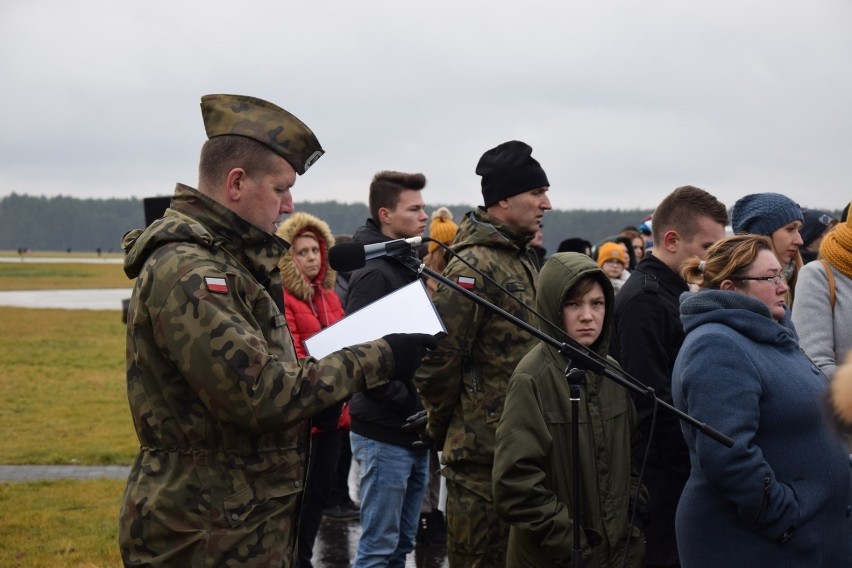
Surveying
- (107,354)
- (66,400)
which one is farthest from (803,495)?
(107,354)

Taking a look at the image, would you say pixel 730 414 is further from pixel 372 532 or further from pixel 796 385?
pixel 372 532

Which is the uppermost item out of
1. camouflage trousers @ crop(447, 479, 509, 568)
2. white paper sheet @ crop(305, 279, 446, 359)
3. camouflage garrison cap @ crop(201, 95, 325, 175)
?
camouflage garrison cap @ crop(201, 95, 325, 175)

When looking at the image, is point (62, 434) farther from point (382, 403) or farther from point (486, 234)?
point (486, 234)

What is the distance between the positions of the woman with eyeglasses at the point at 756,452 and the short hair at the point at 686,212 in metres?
1.20

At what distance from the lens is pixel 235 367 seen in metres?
2.86

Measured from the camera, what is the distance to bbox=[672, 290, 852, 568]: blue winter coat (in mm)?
3684

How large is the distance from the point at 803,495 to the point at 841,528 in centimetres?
29

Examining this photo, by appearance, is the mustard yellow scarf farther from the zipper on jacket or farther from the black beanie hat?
the zipper on jacket

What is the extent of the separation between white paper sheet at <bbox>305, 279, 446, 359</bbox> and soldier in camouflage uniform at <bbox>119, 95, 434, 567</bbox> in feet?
0.32

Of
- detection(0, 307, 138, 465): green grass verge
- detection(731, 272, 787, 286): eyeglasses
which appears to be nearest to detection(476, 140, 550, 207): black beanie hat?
detection(731, 272, 787, 286): eyeglasses

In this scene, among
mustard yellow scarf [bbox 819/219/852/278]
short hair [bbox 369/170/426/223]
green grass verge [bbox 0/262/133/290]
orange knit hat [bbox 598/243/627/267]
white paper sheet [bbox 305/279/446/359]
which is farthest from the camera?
green grass verge [bbox 0/262/133/290]

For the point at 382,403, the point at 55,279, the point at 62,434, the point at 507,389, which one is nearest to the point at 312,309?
the point at 382,403

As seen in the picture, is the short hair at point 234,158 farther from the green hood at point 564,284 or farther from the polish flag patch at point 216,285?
the green hood at point 564,284

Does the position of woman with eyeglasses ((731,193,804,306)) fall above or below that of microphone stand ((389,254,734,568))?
above
